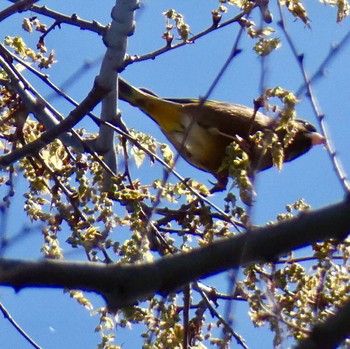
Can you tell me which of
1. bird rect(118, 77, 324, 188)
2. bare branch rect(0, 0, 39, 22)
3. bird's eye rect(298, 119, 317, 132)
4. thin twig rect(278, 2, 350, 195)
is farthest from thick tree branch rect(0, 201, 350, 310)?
bird's eye rect(298, 119, 317, 132)

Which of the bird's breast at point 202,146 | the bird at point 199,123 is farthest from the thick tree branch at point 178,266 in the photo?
the bird's breast at point 202,146

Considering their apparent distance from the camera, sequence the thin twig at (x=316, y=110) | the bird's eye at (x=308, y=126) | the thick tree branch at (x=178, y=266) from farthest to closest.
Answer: the bird's eye at (x=308, y=126) < the thin twig at (x=316, y=110) < the thick tree branch at (x=178, y=266)

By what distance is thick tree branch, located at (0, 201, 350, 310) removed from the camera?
1497mm

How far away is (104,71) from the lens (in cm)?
366

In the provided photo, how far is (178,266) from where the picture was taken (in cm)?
158

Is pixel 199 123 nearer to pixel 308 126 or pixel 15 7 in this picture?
pixel 308 126

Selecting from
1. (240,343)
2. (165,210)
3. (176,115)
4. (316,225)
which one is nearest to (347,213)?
(316,225)

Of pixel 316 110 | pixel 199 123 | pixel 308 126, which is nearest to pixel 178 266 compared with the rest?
pixel 316 110

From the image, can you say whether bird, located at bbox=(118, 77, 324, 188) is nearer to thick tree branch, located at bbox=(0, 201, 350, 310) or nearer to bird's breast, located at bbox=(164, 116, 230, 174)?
bird's breast, located at bbox=(164, 116, 230, 174)

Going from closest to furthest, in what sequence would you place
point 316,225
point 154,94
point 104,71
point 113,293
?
point 113,293, point 316,225, point 104,71, point 154,94

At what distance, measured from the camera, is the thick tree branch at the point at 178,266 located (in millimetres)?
1497

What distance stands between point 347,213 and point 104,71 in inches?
84.4

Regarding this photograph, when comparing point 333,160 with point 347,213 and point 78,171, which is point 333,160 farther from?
point 78,171

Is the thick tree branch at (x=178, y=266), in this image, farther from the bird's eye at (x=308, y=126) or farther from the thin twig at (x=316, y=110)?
the bird's eye at (x=308, y=126)
